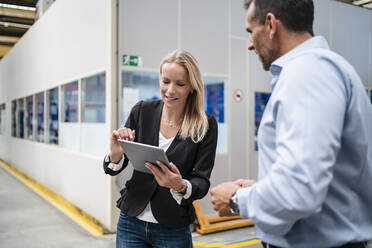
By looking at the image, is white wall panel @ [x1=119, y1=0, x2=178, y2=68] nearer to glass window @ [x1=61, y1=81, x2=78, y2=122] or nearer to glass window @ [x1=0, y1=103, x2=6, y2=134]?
glass window @ [x1=61, y1=81, x2=78, y2=122]

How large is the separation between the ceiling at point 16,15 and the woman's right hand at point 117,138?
28.6 ft

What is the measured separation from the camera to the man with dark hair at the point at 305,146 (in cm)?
96

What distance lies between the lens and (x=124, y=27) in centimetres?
479

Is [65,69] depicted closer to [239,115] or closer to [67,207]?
[67,207]

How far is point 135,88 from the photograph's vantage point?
Answer: 4891 millimetres

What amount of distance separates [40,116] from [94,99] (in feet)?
13.1

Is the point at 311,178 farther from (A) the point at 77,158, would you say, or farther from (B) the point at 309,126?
(A) the point at 77,158

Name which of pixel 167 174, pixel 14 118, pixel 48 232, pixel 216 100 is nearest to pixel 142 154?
pixel 167 174

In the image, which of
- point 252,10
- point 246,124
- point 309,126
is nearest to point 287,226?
point 309,126

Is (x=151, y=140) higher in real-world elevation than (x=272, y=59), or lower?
lower

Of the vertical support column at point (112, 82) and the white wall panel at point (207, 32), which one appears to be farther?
the white wall panel at point (207, 32)

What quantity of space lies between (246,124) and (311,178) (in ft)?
16.2

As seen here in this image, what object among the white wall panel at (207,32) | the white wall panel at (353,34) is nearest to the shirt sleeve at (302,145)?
the white wall panel at (207,32)

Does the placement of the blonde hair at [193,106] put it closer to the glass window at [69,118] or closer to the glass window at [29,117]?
the glass window at [69,118]
